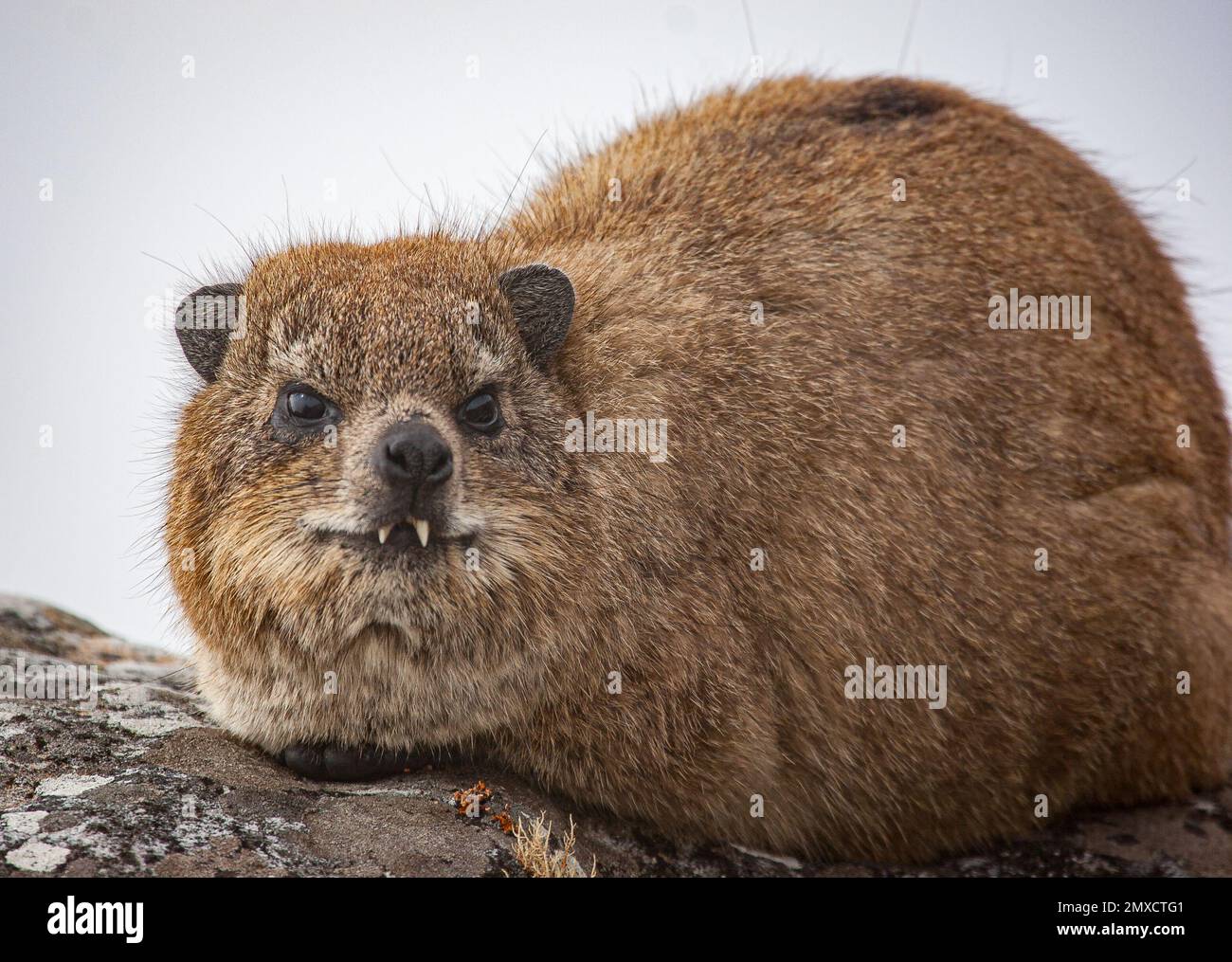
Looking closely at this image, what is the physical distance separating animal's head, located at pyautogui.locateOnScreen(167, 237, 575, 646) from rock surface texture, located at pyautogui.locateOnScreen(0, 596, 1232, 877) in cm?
96

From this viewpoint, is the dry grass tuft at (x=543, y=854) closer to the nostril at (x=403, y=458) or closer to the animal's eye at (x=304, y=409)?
the nostril at (x=403, y=458)

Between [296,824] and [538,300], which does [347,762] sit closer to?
[296,824]

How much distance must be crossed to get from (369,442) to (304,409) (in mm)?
614

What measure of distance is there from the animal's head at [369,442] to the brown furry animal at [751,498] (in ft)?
0.07

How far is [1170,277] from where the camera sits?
9.38 m

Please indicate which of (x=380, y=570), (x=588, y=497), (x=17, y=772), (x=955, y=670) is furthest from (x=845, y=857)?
(x=17, y=772)

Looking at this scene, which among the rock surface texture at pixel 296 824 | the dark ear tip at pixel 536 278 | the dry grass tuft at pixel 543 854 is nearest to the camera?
the rock surface texture at pixel 296 824

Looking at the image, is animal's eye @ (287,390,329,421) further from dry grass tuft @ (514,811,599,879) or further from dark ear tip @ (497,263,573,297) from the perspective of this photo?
dry grass tuft @ (514,811,599,879)

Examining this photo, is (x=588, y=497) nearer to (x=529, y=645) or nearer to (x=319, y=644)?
(x=529, y=645)

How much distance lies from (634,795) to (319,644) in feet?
6.86

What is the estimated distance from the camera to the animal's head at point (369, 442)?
637 cm

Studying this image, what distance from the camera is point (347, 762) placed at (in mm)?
7004

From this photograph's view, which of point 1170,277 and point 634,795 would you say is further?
point 1170,277

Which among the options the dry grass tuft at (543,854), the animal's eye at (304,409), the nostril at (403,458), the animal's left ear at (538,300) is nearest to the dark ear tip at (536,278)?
the animal's left ear at (538,300)
